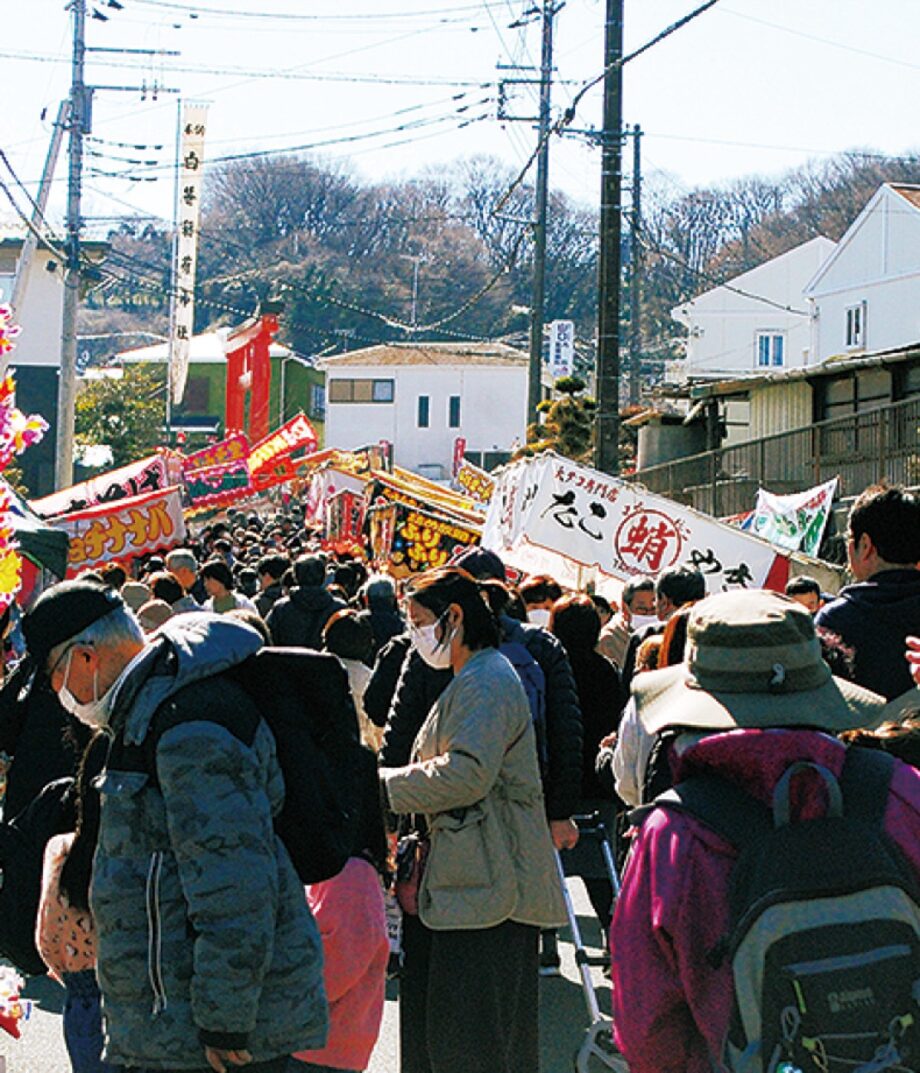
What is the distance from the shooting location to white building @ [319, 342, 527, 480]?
64.0 metres

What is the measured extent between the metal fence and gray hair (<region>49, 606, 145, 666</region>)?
1619cm

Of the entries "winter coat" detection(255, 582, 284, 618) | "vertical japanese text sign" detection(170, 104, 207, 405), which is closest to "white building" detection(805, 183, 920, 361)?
"vertical japanese text sign" detection(170, 104, 207, 405)

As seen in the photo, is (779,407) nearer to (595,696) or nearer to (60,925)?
(595,696)

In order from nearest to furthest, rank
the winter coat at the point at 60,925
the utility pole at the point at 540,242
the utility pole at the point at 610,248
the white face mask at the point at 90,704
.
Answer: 1. the white face mask at the point at 90,704
2. the winter coat at the point at 60,925
3. the utility pole at the point at 610,248
4. the utility pole at the point at 540,242

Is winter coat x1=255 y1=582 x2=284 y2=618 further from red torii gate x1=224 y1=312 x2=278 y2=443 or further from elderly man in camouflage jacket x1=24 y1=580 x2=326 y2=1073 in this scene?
red torii gate x1=224 y1=312 x2=278 y2=443

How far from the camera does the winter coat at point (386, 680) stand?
6.41 m

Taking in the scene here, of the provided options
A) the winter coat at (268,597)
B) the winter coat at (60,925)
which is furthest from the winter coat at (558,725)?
the winter coat at (268,597)

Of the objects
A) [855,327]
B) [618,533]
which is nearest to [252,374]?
[855,327]

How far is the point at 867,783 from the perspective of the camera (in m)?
2.76

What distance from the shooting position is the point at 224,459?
35.4m

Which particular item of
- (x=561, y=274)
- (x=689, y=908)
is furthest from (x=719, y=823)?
(x=561, y=274)

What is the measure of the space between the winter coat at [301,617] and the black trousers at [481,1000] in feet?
15.7

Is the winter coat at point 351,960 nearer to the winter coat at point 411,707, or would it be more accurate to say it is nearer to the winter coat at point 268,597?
the winter coat at point 411,707

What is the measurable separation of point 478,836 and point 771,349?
55.8 m
